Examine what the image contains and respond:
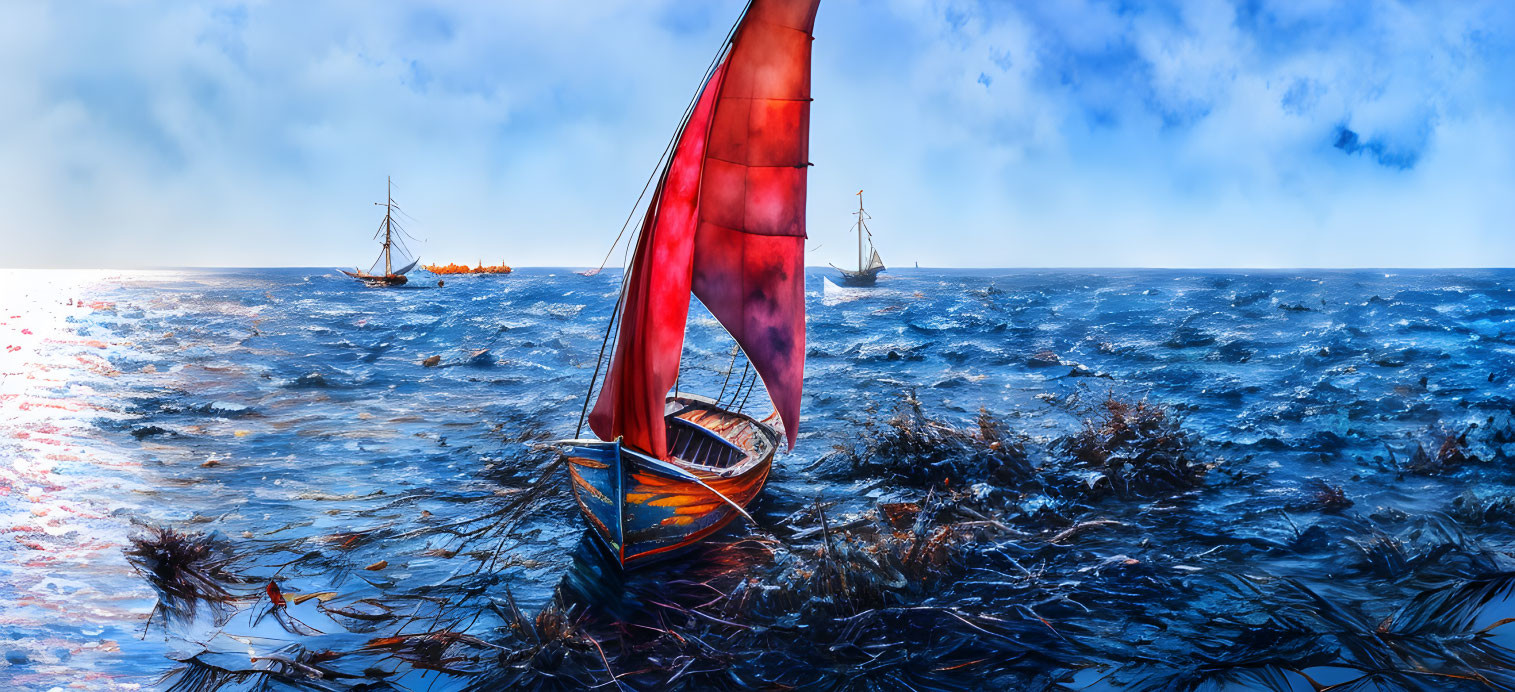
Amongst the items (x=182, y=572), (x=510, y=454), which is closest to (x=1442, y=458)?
(x=510, y=454)

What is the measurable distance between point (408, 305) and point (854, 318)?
30054 millimetres

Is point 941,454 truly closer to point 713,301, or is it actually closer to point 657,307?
point 713,301

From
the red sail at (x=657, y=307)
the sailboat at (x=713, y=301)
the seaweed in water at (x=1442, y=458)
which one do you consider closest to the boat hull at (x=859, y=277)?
the seaweed in water at (x=1442, y=458)

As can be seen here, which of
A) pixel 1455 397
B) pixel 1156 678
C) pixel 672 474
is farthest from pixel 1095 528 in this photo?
pixel 1455 397

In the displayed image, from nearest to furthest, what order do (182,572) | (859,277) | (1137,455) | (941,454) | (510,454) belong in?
(182,572) < (1137,455) < (941,454) < (510,454) < (859,277)

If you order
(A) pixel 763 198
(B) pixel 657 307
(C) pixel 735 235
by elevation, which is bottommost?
(B) pixel 657 307

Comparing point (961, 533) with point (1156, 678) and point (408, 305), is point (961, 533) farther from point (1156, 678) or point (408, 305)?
point (408, 305)

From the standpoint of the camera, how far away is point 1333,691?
4246 millimetres

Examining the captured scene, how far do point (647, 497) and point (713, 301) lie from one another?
10.7 ft

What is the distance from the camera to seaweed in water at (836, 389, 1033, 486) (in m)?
9.58

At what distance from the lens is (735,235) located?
27.7 feet

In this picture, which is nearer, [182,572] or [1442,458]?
[182,572]

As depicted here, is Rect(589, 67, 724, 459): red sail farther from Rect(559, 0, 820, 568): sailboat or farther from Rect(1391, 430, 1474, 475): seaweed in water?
Rect(1391, 430, 1474, 475): seaweed in water

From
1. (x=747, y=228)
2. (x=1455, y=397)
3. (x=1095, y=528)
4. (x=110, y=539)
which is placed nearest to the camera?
(x=110, y=539)
